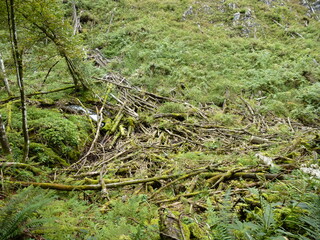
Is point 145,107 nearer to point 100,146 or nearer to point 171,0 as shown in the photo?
point 100,146

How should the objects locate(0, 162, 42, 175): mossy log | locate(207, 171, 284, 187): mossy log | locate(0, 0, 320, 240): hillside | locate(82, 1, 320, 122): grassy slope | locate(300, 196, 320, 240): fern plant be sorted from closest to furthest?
locate(300, 196, 320, 240): fern plant → locate(0, 0, 320, 240): hillside → locate(0, 162, 42, 175): mossy log → locate(207, 171, 284, 187): mossy log → locate(82, 1, 320, 122): grassy slope

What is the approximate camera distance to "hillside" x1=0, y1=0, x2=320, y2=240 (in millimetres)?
2213

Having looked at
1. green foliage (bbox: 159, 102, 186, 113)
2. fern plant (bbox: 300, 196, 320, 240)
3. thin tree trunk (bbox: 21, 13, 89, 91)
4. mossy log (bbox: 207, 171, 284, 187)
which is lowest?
green foliage (bbox: 159, 102, 186, 113)

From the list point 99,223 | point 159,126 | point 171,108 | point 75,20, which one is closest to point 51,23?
point 159,126

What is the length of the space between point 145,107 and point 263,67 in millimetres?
7916

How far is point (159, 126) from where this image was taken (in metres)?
7.20

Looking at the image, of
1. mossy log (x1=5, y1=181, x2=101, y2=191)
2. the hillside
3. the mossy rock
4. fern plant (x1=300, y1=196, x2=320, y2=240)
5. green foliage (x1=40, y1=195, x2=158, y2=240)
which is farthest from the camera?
the mossy rock

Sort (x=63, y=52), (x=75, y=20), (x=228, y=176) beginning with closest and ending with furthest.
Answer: (x=228, y=176) → (x=63, y=52) → (x=75, y=20)

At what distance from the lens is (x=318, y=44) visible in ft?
45.5

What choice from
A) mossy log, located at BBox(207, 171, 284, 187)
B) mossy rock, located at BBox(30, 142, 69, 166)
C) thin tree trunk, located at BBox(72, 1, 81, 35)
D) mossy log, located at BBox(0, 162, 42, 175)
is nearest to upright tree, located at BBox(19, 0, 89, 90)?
mossy rock, located at BBox(30, 142, 69, 166)

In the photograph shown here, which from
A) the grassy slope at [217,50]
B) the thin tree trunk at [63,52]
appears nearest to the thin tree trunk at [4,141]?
the thin tree trunk at [63,52]

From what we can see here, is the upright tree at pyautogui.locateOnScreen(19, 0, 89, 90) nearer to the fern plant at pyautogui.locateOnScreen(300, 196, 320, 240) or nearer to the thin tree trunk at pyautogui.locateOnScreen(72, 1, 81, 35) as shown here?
the fern plant at pyautogui.locateOnScreen(300, 196, 320, 240)

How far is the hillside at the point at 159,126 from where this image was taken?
7.26 feet

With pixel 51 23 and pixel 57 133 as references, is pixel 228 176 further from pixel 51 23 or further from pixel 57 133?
pixel 51 23
